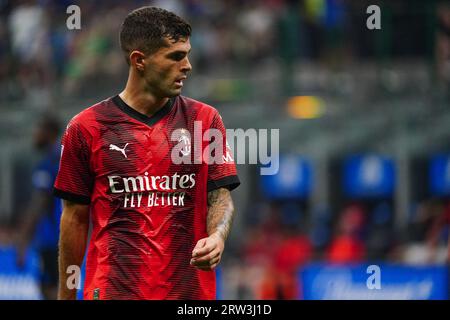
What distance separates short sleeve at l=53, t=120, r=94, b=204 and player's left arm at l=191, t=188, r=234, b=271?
0.64 meters

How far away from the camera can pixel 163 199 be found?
6.15m

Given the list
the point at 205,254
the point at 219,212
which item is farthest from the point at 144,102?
the point at 205,254

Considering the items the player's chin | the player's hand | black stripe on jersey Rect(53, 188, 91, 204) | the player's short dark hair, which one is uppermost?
the player's short dark hair

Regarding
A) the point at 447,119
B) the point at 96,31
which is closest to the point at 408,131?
the point at 447,119

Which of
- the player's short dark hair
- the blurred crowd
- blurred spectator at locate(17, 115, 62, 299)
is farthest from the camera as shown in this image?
the blurred crowd

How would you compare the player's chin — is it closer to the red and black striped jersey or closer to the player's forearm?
the red and black striped jersey

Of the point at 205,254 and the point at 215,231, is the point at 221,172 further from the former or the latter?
the point at 205,254

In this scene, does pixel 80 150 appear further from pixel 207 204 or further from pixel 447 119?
pixel 447 119

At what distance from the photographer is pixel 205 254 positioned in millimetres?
5691

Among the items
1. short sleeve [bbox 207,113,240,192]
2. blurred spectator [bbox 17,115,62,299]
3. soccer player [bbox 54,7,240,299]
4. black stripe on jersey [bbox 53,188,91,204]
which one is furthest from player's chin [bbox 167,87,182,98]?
blurred spectator [bbox 17,115,62,299]

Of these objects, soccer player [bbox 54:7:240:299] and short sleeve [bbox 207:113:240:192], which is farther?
short sleeve [bbox 207:113:240:192]

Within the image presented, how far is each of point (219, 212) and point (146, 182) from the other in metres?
0.41

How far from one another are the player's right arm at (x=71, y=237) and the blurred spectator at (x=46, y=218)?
4198mm

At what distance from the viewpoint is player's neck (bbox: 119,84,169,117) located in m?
6.27
